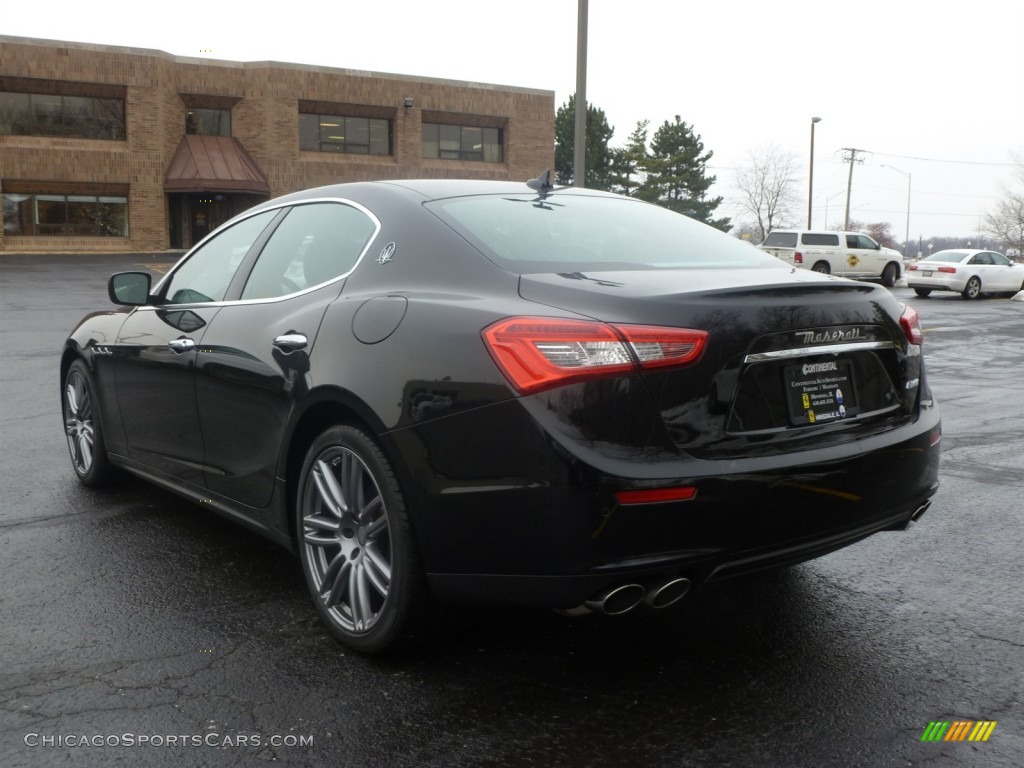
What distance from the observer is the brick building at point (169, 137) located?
4259 cm

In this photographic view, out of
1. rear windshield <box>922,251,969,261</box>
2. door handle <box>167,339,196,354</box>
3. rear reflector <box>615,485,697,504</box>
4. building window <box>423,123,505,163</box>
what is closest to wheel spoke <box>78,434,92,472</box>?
door handle <box>167,339,196,354</box>

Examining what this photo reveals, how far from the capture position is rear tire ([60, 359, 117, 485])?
549 cm

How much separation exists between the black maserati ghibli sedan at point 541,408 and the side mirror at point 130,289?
106cm

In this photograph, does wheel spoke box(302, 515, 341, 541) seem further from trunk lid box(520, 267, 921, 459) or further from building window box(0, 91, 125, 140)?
building window box(0, 91, 125, 140)

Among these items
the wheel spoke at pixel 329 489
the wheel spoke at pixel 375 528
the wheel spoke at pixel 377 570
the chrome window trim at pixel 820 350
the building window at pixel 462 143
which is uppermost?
the building window at pixel 462 143

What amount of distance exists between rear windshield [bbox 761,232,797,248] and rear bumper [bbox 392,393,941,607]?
108 feet

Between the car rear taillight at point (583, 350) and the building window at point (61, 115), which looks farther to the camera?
the building window at point (61, 115)

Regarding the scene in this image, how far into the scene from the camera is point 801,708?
9.84 ft

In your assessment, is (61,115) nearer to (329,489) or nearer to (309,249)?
(309,249)

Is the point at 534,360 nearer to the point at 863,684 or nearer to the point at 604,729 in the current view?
the point at 604,729

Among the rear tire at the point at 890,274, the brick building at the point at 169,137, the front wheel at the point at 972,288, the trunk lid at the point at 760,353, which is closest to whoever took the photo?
the trunk lid at the point at 760,353

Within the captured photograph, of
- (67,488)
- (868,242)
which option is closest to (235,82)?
(868,242)

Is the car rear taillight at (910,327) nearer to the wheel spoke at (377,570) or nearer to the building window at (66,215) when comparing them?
the wheel spoke at (377,570)

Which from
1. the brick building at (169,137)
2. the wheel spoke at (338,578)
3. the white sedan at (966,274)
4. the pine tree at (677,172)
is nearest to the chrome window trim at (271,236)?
the wheel spoke at (338,578)
